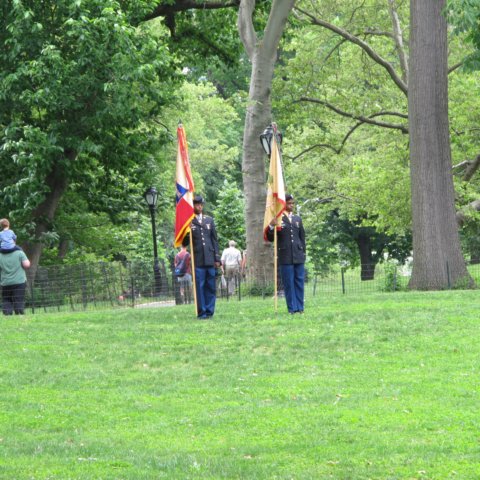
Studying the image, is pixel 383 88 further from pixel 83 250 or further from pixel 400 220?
pixel 83 250

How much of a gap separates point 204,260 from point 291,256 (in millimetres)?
1499

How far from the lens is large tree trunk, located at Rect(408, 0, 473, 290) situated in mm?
27547

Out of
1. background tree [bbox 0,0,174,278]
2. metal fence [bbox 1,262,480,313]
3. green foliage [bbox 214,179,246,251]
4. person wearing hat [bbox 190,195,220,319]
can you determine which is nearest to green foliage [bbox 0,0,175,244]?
background tree [bbox 0,0,174,278]

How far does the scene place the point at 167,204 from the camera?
4094cm

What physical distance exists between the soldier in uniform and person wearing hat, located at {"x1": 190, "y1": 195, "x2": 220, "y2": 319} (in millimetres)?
1089

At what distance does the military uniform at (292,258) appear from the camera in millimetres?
18703

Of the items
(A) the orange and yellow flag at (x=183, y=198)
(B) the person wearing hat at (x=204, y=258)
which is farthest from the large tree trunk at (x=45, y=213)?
(B) the person wearing hat at (x=204, y=258)

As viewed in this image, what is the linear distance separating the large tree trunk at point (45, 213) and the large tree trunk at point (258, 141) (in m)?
6.12

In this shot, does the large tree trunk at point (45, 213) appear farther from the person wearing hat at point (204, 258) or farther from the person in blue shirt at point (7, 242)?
the person wearing hat at point (204, 258)

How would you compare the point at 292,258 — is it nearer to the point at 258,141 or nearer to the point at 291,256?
the point at 291,256

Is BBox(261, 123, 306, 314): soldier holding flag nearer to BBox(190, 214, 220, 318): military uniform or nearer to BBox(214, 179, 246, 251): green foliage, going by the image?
BBox(190, 214, 220, 318): military uniform

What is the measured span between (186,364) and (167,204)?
87.8 feet

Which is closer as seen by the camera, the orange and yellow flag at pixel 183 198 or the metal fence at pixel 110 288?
the orange and yellow flag at pixel 183 198

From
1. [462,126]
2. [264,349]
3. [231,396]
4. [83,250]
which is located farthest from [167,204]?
[231,396]
